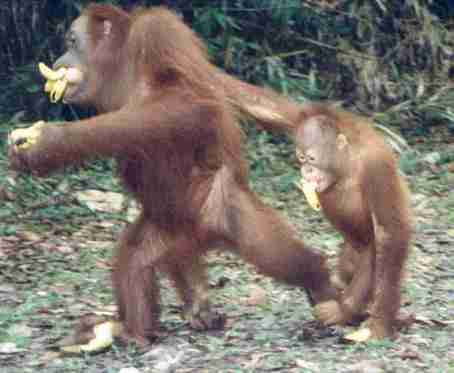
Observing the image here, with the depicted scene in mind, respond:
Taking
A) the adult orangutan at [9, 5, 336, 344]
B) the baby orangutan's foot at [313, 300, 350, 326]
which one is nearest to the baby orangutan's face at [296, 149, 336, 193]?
the adult orangutan at [9, 5, 336, 344]

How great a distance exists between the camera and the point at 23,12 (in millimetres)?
8289

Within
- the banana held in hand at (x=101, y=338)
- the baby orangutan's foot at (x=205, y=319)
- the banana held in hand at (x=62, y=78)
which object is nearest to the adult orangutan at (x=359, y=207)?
the baby orangutan's foot at (x=205, y=319)

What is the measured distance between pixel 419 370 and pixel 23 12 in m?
5.00

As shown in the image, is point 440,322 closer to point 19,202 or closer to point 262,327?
point 262,327

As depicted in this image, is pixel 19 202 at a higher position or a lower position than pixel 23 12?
lower

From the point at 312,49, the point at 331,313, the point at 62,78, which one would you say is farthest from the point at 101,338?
the point at 312,49

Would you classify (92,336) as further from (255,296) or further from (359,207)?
(359,207)

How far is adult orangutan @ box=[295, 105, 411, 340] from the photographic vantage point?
4.59 meters

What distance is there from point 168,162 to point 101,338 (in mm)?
794

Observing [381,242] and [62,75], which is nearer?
[381,242]

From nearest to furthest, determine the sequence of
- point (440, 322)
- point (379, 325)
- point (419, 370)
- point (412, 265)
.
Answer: point (419, 370)
point (379, 325)
point (440, 322)
point (412, 265)

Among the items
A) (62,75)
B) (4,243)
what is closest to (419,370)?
(62,75)

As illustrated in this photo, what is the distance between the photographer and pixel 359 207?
15.9 feet

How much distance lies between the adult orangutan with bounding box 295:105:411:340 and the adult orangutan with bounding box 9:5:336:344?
0.17 metres
